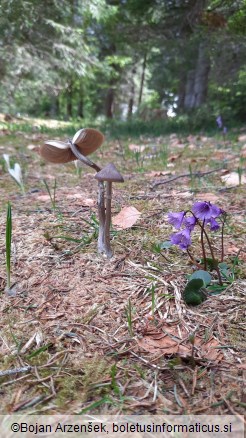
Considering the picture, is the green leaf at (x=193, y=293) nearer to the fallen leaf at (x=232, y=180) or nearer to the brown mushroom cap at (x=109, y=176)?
the brown mushroom cap at (x=109, y=176)

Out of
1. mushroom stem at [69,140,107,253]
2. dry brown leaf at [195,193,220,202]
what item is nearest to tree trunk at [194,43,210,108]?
dry brown leaf at [195,193,220,202]

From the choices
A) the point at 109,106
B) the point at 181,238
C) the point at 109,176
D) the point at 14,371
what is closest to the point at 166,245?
the point at 181,238

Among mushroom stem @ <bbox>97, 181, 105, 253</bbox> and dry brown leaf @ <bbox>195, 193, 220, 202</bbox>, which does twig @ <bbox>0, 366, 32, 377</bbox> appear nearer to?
mushroom stem @ <bbox>97, 181, 105, 253</bbox>

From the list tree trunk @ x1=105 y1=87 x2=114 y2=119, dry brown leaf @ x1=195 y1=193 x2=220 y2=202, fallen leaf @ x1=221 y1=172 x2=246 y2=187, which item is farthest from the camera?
tree trunk @ x1=105 y1=87 x2=114 y2=119

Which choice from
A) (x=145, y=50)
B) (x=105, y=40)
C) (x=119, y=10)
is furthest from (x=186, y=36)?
(x=105, y=40)

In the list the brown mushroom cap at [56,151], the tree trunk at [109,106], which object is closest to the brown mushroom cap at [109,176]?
the brown mushroom cap at [56,151]

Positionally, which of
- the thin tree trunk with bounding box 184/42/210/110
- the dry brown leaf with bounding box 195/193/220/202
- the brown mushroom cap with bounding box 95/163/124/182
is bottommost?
the dry brown leaf with bounding box 195/193/220/202
